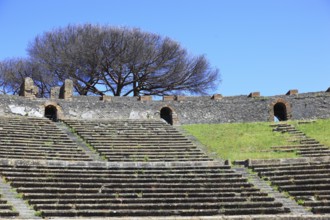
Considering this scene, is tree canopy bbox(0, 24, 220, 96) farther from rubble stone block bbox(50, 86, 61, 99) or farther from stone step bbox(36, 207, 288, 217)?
stone step bbox(36, 207, 288, 217)

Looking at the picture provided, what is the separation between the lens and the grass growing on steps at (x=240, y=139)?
1000 inches

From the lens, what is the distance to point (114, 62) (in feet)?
137

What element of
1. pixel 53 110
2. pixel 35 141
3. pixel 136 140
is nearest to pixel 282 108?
pixel 136 140

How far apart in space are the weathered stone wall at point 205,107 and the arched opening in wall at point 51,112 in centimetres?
41

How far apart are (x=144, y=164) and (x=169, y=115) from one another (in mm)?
11928

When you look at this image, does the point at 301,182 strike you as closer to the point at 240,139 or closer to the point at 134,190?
the point at 134,190

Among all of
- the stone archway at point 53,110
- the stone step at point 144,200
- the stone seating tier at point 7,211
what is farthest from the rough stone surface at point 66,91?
the stone seating tier at point 7,211

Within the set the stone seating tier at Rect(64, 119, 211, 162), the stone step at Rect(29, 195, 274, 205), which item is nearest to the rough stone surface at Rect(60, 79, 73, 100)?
the stone seating tier at Rect(64, 119, 211, 162)

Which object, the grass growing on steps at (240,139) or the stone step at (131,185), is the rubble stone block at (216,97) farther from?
the stone step at (131,185)

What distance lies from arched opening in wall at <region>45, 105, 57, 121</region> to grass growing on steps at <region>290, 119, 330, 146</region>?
13.8 metres

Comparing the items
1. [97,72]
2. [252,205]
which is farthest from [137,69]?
[252,205]

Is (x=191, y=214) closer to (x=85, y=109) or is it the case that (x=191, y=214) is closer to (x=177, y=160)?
(x=177, y=160)

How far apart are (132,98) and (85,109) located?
10.0 ft

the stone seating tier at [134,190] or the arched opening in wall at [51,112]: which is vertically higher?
the arched opening in wall at [51,112]
